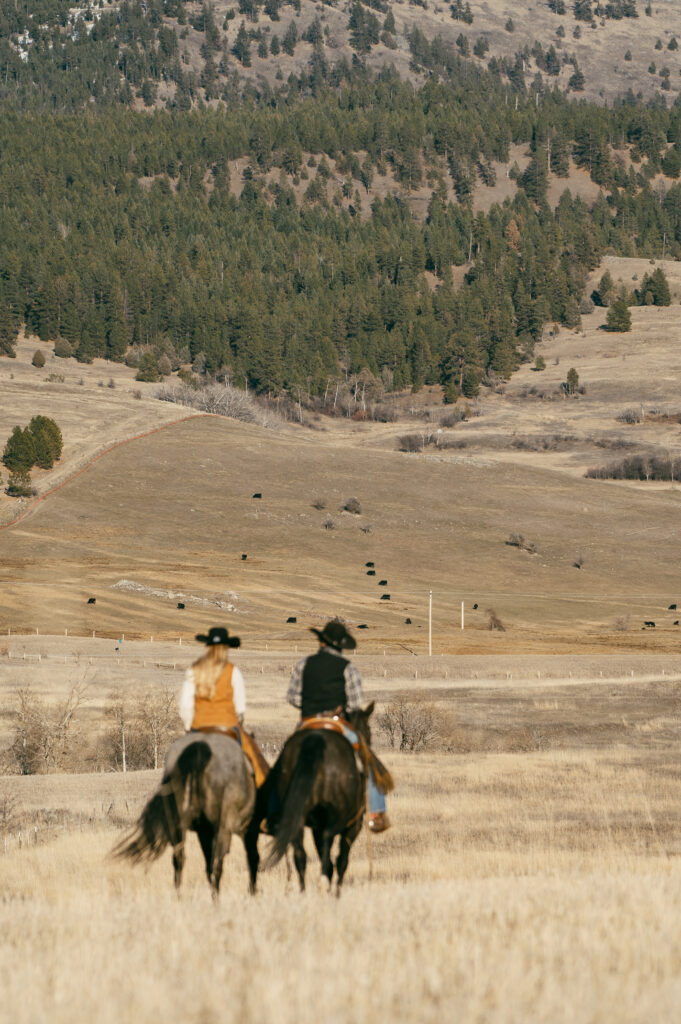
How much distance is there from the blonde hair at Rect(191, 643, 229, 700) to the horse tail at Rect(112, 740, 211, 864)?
61 centimetres

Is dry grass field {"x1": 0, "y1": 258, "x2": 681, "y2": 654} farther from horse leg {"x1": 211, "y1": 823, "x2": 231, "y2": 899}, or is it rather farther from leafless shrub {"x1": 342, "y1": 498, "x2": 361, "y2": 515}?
horse leg {"x1": 211, "y1": 823, "x2": 231, "y2": 899}

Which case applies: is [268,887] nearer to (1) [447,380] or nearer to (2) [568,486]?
(2) [568,486]

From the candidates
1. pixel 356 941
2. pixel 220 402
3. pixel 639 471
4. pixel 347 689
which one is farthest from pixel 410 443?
pixel 356 941

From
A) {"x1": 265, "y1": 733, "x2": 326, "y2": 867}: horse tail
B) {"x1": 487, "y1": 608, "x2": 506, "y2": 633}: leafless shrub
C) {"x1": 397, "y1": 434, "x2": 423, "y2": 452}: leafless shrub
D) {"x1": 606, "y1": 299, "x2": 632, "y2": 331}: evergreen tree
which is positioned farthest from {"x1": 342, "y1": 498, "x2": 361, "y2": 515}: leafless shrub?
{"x1": 606, "y1": 299, "x2": 632, "y2": 331}: evergreen tree

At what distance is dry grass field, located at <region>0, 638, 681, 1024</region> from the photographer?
6.64 meters

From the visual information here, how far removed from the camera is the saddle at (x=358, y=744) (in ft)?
38.1

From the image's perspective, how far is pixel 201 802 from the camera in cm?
1098

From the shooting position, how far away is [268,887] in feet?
43.2

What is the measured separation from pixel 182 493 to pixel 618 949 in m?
91.1

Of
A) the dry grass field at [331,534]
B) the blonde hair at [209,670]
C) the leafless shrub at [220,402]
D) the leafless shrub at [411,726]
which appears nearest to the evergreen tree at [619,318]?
the dry grass field at [331,534]

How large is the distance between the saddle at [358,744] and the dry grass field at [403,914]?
0.72 meters

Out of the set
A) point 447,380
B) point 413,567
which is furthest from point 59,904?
point 447,380

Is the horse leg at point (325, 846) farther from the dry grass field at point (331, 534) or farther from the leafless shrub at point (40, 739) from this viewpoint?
the dry grass field at point (331, 534)

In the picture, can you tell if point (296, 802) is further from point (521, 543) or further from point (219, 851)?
point (521, 543)
